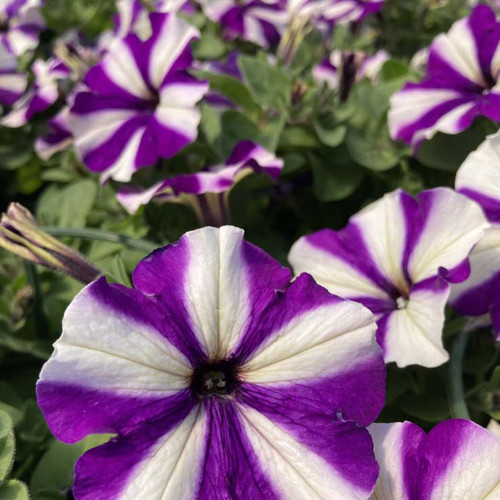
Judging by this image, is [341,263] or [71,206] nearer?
[341,263]

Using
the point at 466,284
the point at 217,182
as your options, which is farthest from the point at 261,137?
the point at 466,284

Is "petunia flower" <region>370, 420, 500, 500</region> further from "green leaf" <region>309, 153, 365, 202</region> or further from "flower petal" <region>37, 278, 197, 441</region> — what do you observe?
"green leaf" <region>309, 153, 365, 202</region>

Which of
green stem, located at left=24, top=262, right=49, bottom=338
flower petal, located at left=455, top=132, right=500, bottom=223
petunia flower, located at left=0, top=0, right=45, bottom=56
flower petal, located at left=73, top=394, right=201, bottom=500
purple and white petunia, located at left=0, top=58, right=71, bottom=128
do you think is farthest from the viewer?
petunia flower, located at left=0, top=0, right=45, bottom=56

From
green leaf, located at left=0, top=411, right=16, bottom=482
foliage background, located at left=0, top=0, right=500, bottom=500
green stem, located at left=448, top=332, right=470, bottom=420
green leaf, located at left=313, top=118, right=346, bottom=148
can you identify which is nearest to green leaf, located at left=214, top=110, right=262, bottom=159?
foliage background, located at left=0, top=0, right=500, bottom=500

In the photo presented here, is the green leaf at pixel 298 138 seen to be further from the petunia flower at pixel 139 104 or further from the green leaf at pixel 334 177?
the petunia flower at pixel 139 104

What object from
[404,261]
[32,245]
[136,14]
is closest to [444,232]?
[404,261]

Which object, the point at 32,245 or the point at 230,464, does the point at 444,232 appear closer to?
the point at 230,464

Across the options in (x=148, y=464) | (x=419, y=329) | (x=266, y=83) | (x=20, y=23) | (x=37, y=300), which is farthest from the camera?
(x=20, y=23)

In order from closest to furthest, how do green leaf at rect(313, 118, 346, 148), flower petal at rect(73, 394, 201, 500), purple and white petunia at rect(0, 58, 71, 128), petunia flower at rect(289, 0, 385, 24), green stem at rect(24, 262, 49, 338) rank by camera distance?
1. flower petal at rect(73, 394, 201, 500)
2. green stem at rect(24, 262, 49, 338)
3. green leaf at rect(313, 118, 346, 148)
4. purple and white petunia at rect(0, 58, 71, 128)
5. petunia flower at rect(289, 0, 385, 24)
